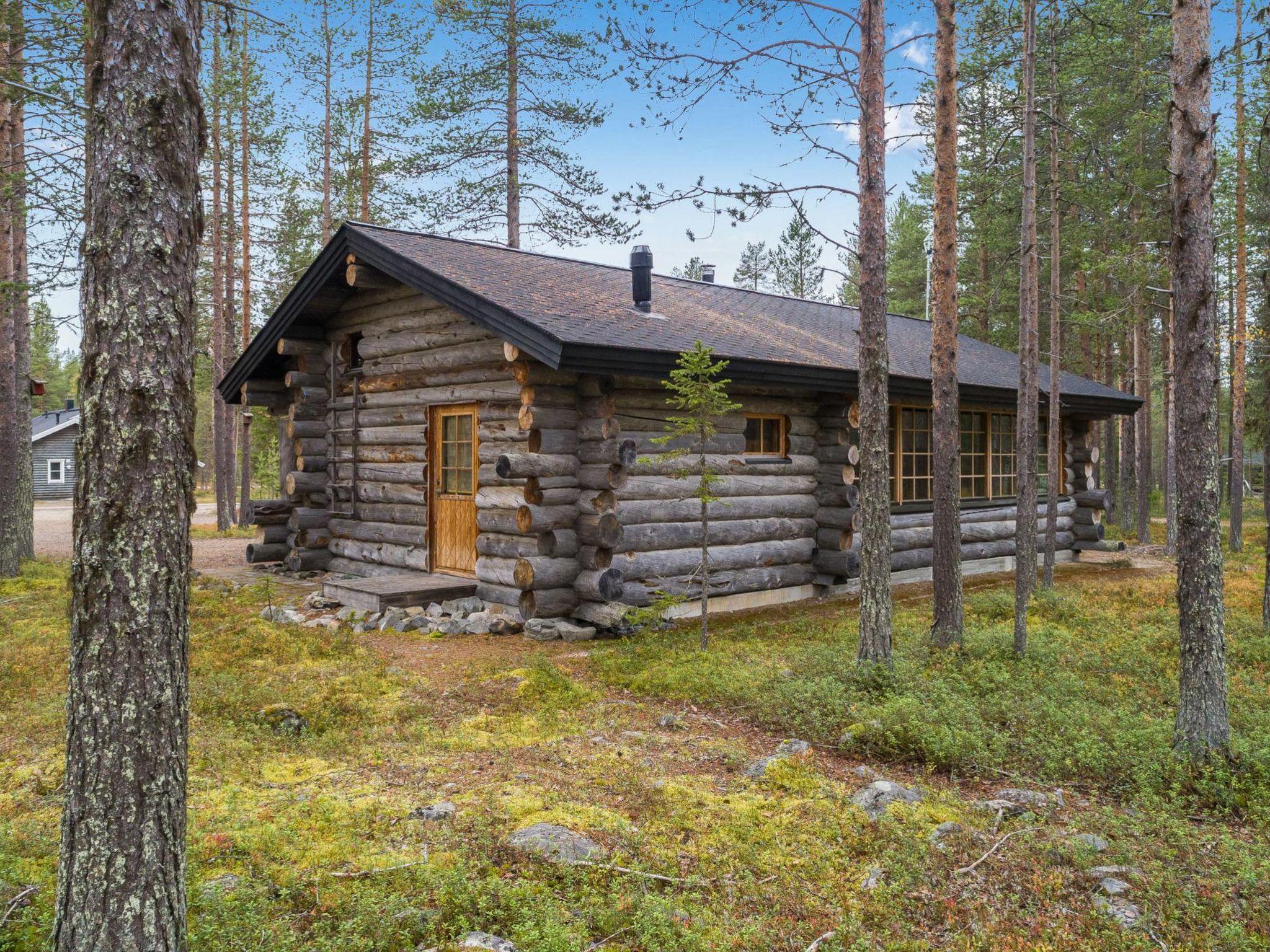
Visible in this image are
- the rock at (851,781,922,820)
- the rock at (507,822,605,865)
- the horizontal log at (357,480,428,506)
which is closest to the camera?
the rock at (507,822,605,865)

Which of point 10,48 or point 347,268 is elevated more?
point 10,48

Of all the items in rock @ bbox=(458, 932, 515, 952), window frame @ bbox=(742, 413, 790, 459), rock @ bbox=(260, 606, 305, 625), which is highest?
window frame @ bbox=(742, 413, 790, 459)

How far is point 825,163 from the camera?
7.51m

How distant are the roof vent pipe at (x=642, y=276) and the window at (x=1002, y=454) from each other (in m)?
7.48

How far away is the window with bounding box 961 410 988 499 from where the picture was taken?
575 inches

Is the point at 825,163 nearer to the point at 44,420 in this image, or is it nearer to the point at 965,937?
the point at 965,937

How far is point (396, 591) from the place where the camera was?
32.9 feet

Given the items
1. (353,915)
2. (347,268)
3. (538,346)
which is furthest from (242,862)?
(347,268)

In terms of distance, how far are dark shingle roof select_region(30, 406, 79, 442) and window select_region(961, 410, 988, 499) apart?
37.8 meters

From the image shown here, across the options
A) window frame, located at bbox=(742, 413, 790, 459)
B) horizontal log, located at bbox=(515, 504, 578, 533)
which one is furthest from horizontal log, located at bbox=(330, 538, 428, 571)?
window frame, located at bbox=(742, 413, 790, 459)

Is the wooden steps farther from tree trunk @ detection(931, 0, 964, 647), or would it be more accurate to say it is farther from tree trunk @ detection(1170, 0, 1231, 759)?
tree trunk @ detection(1170, 0, 1231, 759)

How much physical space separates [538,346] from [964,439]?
9.13 m

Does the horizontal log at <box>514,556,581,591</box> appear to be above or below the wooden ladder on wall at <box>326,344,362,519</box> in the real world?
below

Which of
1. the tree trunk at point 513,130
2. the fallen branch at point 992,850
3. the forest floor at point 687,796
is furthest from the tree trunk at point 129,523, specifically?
the tree trunk at point 513,130
